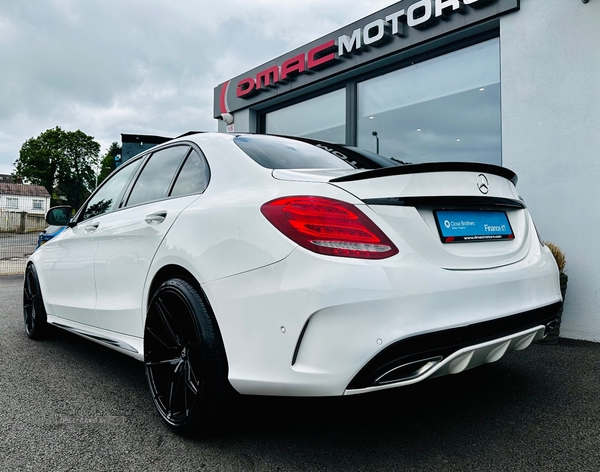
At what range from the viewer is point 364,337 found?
166 cm

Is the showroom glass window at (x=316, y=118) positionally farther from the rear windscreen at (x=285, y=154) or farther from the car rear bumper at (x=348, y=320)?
the car rear bumper at (x=348, y=320)

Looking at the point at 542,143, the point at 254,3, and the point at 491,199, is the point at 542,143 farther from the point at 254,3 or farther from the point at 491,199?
the point at 254,3

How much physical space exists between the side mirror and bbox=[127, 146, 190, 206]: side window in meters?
1.17

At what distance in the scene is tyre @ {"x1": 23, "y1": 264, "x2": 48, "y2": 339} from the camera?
13.3 feet

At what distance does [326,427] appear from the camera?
2.31 metres

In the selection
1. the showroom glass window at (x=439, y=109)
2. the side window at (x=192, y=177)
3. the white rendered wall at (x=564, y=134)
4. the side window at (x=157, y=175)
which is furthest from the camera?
the showroom glass window at (x=439, y=109)

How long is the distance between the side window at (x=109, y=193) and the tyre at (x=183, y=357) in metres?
1.24

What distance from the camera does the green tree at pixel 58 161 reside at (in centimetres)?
6619

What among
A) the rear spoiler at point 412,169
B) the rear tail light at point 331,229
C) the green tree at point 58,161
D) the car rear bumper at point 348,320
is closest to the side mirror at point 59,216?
the car rear bumper at point 348,320

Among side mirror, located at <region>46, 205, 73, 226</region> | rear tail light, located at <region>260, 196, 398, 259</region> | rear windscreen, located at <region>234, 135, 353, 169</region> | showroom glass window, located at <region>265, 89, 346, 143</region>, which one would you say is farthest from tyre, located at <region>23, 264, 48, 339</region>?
showroom glass window, located at <region>265, 89, 346, 143</region>

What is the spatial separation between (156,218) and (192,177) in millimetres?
275

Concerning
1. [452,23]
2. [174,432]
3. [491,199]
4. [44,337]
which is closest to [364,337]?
[491,199]

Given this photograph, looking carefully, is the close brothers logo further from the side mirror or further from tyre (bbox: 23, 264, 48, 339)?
tyre (bbox: 23, 264, 48, 339)

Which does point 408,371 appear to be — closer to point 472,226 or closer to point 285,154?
point 472,226
